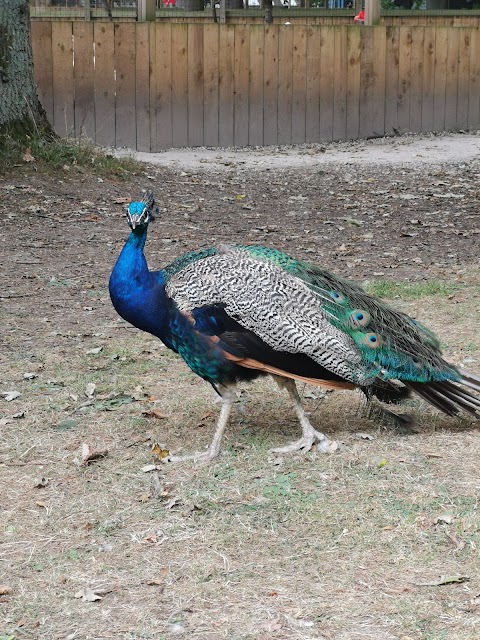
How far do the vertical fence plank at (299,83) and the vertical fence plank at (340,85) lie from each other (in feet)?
1.55

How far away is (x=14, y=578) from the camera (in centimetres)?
392

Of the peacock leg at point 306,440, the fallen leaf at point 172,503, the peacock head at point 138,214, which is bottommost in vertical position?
the fallen leaf at point 172,503

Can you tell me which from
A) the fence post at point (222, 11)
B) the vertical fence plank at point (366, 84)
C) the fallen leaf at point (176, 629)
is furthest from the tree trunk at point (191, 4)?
the fallen leaf at point (176, 629)

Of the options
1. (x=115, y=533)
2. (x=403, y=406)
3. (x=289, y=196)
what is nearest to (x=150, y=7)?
(x=289, y=196)

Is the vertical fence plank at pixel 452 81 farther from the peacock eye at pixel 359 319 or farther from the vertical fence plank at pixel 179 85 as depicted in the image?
the peacock eye at pixel 359 319

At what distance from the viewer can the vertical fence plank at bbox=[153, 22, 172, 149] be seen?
13.4 metres

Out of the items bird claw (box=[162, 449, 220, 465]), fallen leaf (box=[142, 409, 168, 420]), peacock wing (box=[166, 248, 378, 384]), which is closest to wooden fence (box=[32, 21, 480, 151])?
fallen leaf (box=[142, 409, 168, 420])

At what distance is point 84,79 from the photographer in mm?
13312

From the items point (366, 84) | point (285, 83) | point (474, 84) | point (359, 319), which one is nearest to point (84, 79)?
point (285, 83)

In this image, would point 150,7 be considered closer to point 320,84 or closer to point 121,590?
point 320,84

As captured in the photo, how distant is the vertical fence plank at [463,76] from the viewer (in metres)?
15.1

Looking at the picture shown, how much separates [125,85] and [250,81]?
6.06 ft

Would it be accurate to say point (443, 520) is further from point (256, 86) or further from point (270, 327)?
point (256, 86)

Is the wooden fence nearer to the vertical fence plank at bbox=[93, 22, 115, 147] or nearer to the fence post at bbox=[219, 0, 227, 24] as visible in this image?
the vertical fence plank at bbox=[93, 22, 115, 147]
